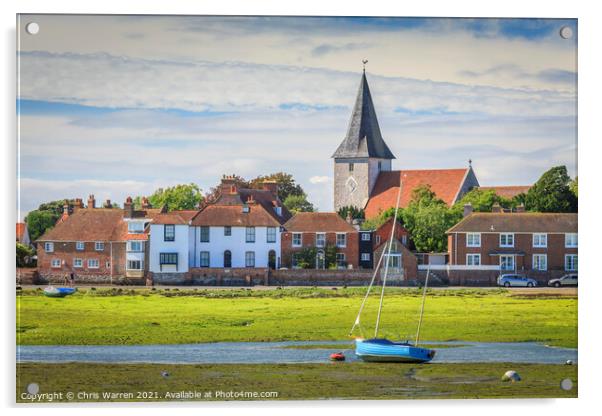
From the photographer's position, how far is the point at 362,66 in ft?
71.6

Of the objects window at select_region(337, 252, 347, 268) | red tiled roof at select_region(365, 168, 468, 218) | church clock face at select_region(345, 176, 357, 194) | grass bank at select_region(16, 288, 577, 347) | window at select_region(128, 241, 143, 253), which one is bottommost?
grass bank at select_region(16, 288, 577, 347)

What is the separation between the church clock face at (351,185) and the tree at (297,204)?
30.6 ft

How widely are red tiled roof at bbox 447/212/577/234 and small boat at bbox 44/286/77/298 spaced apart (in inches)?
397

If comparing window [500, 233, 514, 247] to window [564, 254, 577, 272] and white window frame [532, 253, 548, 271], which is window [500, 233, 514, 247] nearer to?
white window frame [532, 253, 548, 271]

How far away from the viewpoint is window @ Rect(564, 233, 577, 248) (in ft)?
77.8

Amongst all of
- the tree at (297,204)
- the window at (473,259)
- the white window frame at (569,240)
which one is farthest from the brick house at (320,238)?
the white window frame at (569,240)

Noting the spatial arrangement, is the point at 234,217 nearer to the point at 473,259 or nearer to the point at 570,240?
the point at 473,259

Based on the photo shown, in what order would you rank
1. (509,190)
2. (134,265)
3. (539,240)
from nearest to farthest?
1. (509,190)
2. (539,240)
3. (134,265)

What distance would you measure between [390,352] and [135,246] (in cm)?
1248

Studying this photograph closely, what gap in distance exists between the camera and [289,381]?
20.9m

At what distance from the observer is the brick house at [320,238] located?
3568 cm

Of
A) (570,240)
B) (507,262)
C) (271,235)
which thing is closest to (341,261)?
(271,235)

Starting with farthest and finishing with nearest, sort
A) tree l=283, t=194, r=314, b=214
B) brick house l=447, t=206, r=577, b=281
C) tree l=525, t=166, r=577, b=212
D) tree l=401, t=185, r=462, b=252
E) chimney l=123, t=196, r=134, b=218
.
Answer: tree l=401, t=185, r=462, b=252 < tree l=283, t=194, r=314, b=214 < chimney l=123, t=196, r=134, b=218 < brick house l=447, t=206, r=577, b=281 < tree l=525, t=166, r=577, b=212

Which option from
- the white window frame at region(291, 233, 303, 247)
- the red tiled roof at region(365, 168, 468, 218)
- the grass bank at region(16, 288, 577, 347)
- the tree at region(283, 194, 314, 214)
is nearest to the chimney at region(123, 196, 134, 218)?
the grass bank at region(16, 288, 577, 347)
